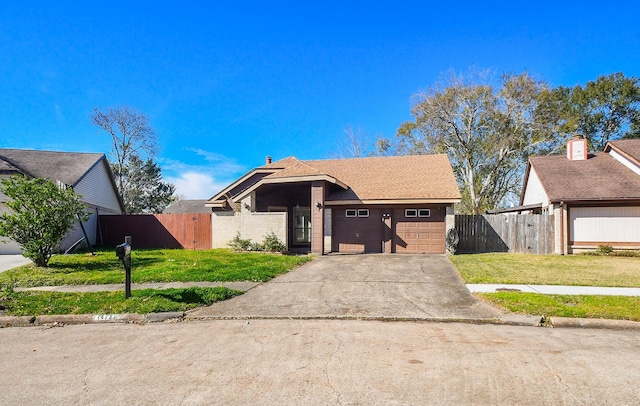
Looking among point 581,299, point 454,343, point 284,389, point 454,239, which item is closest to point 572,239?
point 454,239

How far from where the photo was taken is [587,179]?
1800 centimetres

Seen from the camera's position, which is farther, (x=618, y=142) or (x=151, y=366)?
(x=618, y=142)

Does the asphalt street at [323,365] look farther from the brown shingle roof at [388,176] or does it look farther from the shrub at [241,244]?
the brown shingle roof at [388,176]

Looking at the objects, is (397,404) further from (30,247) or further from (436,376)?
(30,247)

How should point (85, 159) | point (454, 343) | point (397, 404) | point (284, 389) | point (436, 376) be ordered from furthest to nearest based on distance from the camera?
point (85, 159) → point (454, 343) → point (436, 376) → point (284, 389) → point (397, 404)

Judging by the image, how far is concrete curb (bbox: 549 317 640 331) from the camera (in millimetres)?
5934

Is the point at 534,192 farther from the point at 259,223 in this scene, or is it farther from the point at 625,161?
the point at 259,223

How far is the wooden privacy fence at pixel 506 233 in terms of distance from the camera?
17.1 meters

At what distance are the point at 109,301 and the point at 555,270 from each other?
1258 cm

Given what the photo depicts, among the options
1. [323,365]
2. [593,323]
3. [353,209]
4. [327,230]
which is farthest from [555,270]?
[323,365]

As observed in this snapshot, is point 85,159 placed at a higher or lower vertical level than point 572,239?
higher

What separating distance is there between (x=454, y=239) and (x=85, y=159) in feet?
74.3

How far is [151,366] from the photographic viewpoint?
177 inches

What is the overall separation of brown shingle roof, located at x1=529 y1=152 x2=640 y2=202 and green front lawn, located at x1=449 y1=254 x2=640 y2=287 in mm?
2933
